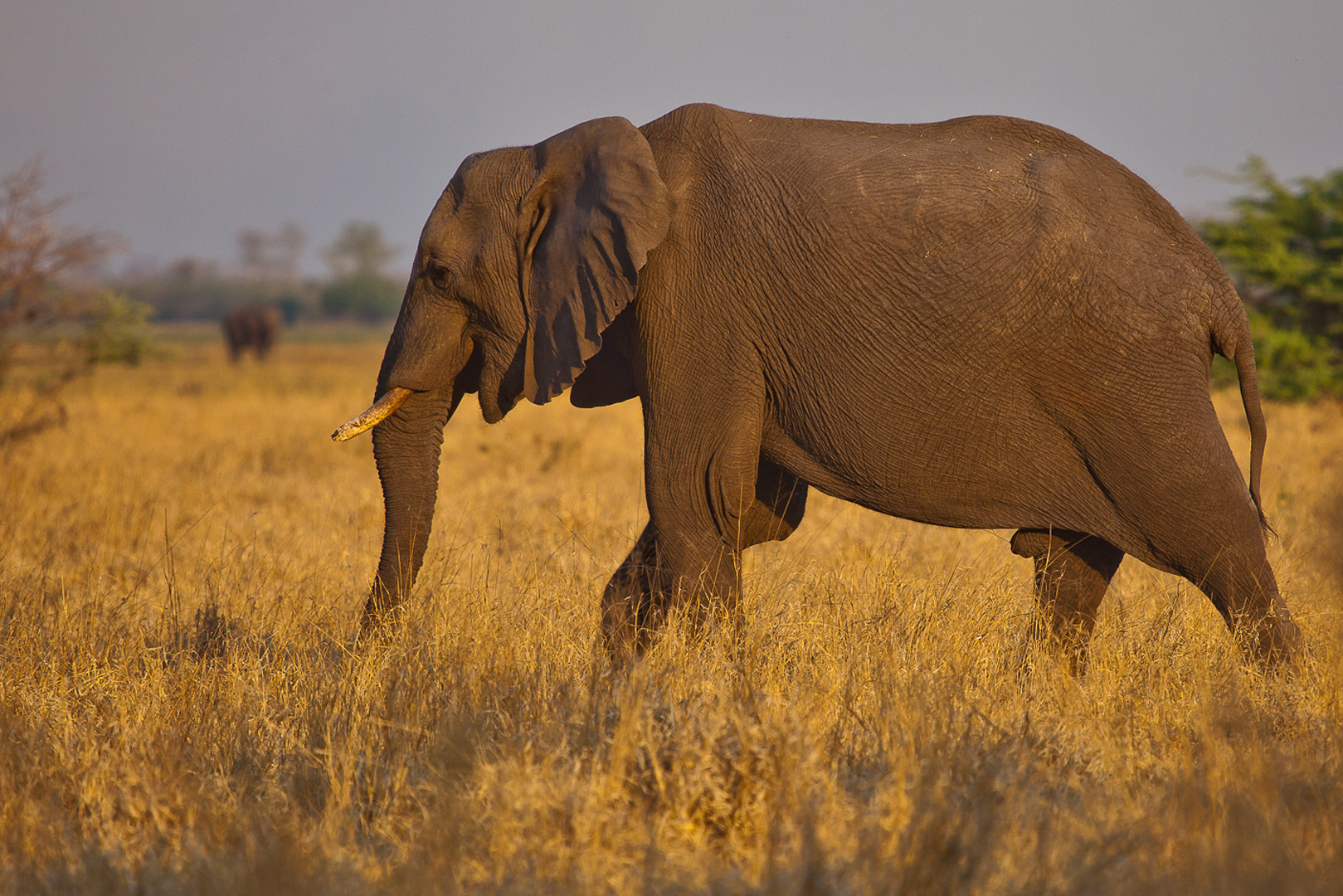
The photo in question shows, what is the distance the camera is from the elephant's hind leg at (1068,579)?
455 centimetres

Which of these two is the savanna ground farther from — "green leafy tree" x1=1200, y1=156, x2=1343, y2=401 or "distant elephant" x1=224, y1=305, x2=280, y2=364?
"distant elephant" x1=224, y1=305, x2=280, y2=364

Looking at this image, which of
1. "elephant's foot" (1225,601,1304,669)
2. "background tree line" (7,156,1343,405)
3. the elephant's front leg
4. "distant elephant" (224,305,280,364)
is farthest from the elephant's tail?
"distant elephant" (224,305,280,364)

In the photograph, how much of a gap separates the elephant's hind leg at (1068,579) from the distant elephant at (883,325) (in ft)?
0.07

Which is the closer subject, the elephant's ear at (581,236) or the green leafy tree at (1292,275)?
the elephant's ear at (581,236)

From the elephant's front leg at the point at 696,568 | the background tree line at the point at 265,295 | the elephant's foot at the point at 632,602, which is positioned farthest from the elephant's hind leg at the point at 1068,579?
the background tree line at the point at 265,295

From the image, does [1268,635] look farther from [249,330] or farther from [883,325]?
[249,330]

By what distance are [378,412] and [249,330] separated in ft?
124

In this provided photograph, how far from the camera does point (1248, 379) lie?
426 centimetres

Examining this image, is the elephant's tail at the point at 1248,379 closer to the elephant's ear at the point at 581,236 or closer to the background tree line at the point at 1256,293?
the elephant's ear at the point at 581,236

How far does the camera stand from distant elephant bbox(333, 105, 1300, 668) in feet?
13.1

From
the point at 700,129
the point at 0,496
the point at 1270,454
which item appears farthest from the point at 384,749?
the point at 1270,454

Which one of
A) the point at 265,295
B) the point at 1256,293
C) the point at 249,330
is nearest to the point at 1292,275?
the point at 1256,293

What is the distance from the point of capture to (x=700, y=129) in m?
4.43

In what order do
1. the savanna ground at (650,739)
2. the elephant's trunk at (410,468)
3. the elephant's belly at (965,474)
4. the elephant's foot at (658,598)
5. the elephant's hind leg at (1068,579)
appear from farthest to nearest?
1. the elephant's trunk at (410,468)
2. the elephant's hind leg at (1068,579)
3. the elephant's foot at (658,598)
4. the elephant's belly at (965,474)
5. the savanna ground at (650,739)
